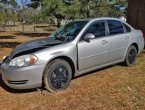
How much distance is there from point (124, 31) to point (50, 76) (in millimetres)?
3094

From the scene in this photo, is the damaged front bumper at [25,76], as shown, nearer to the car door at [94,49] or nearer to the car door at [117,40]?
the car door at [94,49]

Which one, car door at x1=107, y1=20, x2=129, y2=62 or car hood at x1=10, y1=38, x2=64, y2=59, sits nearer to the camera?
car hood at x1=10, y1=38, x2=64, y2=59

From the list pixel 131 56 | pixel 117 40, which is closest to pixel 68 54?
pixel 117 40

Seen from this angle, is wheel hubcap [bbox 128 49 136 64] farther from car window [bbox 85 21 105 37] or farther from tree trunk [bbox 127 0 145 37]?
tree trunk [bbox 127 0 145 37]

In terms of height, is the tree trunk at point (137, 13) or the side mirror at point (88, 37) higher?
the tree trunk at point (137, 13)

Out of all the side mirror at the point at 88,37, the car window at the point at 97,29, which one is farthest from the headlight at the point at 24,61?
the car window at the point at 97,29

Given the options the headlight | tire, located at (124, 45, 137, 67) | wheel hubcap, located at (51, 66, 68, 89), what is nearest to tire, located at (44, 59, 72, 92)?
wheel hubcap, located at (51, 66, 68, 89)

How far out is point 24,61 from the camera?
6027mm

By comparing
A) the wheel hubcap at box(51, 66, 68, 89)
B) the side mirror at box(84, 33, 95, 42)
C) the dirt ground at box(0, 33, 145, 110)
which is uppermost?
the side mirror at box(84, 33, 95, 42)

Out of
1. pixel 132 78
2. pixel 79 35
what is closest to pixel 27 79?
pixel 79 35

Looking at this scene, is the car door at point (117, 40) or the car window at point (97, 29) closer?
the car window at point (97, 29)

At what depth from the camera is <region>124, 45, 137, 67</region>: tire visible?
8.44 m

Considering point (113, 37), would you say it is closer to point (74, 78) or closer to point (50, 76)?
point (74, 78)

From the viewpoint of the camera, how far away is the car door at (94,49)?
6.84m
